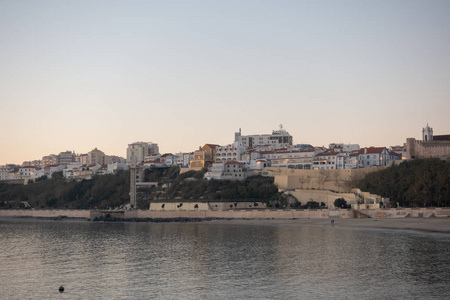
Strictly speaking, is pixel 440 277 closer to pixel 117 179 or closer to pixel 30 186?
pixel 117 179

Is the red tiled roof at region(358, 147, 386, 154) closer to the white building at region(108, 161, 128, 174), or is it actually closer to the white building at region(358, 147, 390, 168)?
the white building at region(358, 147, 390, 168)

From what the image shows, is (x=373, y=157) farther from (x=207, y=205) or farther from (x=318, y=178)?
(x=207, y=205)

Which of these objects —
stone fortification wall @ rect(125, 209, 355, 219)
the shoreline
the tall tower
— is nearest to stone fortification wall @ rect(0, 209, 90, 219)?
stone fortification wall @ rect(125, 209, 355, 219)

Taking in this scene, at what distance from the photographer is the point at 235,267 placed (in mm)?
33312

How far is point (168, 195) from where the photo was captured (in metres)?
88.3

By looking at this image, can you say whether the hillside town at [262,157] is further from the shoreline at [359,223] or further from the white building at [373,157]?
the shoreline at [359,223]

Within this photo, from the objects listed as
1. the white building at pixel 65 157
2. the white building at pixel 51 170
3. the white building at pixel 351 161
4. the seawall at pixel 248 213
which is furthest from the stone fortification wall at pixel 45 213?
the white building at pixel 65 157

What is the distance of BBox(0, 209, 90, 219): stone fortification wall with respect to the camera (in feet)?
295

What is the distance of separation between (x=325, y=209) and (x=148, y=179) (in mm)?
47824

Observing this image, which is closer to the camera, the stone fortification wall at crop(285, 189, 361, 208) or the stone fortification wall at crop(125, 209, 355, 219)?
the stone fortification wall at crop(125, 209, 355, 219)

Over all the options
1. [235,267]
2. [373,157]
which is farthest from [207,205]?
[235,267]

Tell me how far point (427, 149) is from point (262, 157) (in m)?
33.9

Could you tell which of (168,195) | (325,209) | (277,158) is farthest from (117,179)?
(325,209)

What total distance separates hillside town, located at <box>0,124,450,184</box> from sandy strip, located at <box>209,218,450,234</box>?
18.0 meters
